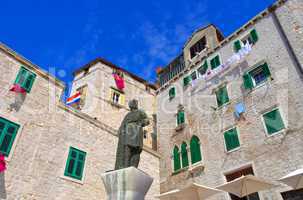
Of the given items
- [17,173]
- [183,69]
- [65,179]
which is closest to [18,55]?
[17,173]

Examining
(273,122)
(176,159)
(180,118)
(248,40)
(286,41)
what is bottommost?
(176,159)

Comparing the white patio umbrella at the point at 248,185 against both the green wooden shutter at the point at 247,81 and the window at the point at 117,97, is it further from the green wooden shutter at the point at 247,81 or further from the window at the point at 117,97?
the window at the point at 117,97

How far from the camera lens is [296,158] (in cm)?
1151

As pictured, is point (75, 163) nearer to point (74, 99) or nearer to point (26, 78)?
point (26, 78)

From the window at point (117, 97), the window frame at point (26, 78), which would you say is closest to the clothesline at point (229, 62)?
the window at point (117, 97)

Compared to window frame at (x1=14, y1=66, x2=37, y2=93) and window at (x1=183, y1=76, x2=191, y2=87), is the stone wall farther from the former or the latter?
window frame at (x1=14, y1=66, x2=37, y2=93)

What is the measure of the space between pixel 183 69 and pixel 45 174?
14433mm

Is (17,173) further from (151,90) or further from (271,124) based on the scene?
(151,90)

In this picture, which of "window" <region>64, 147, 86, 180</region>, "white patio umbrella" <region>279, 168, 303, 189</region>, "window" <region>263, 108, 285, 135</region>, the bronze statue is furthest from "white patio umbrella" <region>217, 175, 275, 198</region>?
"window" <region>64, 147, 86, 180</region>

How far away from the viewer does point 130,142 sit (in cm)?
657

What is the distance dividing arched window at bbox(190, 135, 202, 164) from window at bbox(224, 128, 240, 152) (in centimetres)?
209

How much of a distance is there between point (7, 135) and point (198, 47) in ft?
54.8

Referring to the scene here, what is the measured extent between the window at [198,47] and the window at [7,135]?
1578 cm

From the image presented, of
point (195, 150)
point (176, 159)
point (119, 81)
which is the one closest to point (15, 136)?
point (176, 159)
